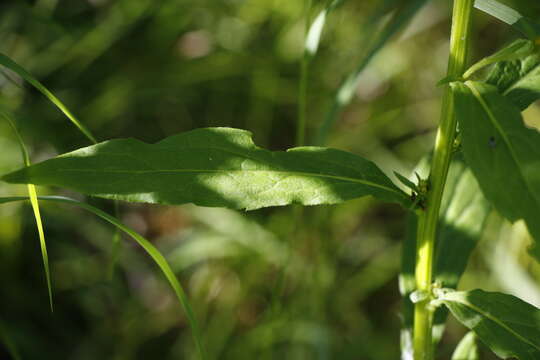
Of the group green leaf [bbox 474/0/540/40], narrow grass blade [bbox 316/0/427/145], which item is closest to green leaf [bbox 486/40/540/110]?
green leaf [bbox 474/0/540/40]

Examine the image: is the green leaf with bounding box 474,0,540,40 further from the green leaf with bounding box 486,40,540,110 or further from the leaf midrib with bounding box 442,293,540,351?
the leaf midrib with bounding box 442,293,540,351

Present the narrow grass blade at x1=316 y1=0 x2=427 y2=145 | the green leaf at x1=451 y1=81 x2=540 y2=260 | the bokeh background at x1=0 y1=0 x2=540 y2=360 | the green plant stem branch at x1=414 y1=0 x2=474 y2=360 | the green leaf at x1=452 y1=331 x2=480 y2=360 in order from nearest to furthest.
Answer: the green leaf at x1=451 y1=81 x2=540 y2=260 → the green plant stem branch at x1=414 y1=0 x2=474 y2=360 → the green leaf at x1=452 y1=331 x2=480 y2=360 → the narrow grass blade at x1=316 y1=0 x2=427 y2=145 → the bokeh background at x1=0 y1=0 x2=540 y2=360

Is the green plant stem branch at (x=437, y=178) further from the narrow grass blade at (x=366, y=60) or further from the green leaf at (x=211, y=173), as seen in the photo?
the narrow grass blade at (x=366, y=60)

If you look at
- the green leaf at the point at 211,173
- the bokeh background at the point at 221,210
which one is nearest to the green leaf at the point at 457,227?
the green leaf at the point at 211,173

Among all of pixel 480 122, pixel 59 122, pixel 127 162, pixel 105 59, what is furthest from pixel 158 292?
pixel 480 122

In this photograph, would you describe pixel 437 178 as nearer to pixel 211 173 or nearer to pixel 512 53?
pixel 512 53

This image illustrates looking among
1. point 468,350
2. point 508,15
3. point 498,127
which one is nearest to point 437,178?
point 498,127

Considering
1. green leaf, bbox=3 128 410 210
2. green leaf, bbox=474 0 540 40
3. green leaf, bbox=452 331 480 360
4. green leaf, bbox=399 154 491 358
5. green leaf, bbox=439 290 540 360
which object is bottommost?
green leaf, bbox=452 331 480 360
